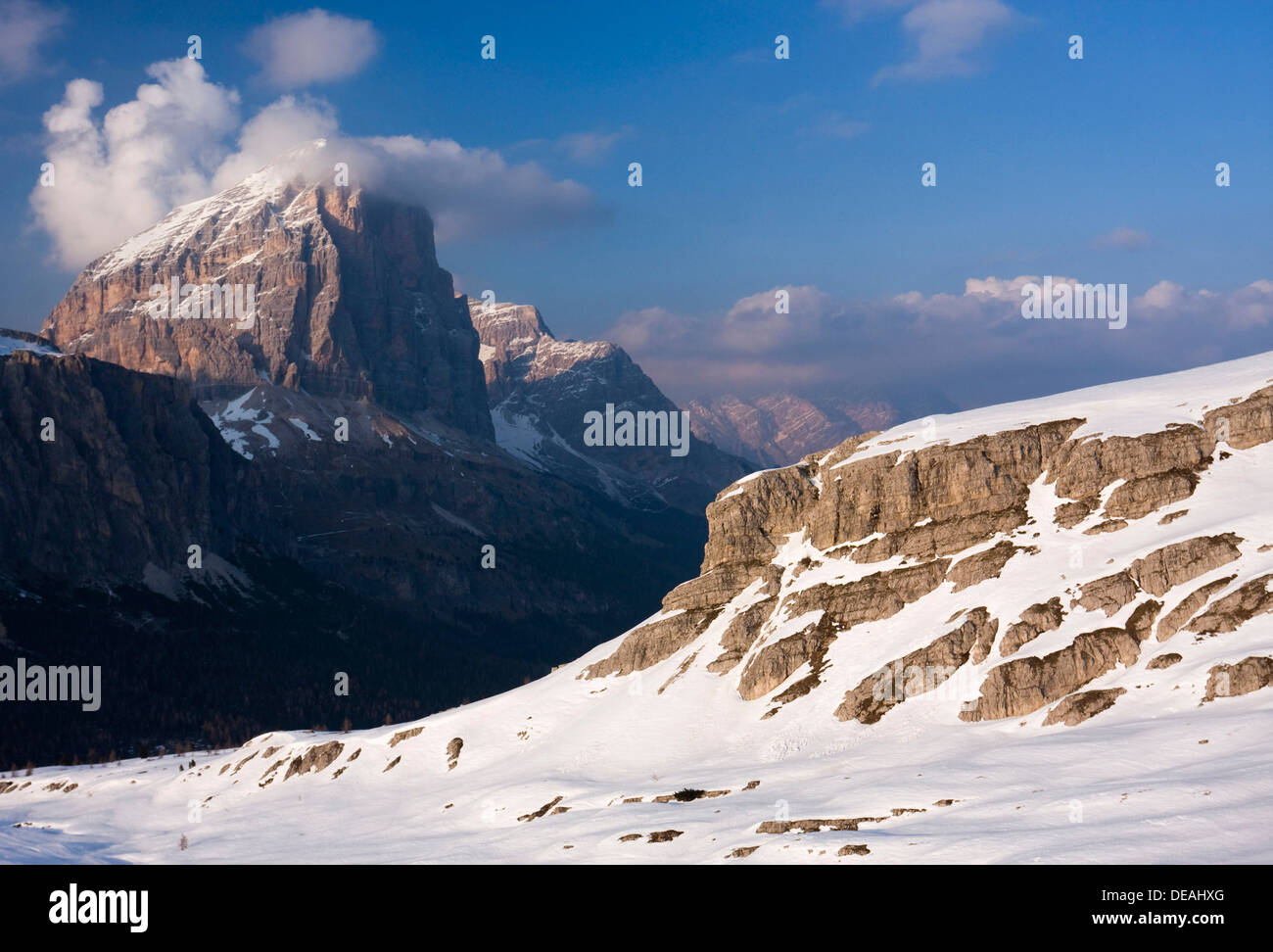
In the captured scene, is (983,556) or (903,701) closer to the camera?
(903,701)

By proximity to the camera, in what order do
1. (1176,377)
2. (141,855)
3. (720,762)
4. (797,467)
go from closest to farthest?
(720,762)
(141,855)
(1176,377)
(797,467)

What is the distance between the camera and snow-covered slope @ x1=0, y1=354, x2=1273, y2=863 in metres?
63.0

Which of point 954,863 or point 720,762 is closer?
point 954,863

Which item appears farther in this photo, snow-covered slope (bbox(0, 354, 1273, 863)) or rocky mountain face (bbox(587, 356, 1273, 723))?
rocky mountain face (bbox(587, 356, 1273, 723))

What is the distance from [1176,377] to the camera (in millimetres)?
123438

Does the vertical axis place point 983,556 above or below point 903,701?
above

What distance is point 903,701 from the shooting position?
295ft

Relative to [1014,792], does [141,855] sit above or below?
below

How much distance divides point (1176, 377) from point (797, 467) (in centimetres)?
4125

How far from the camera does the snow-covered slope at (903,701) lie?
63.0 metres

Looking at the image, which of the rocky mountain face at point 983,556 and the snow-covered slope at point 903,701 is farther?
the rocky mountain face at point 983,556
